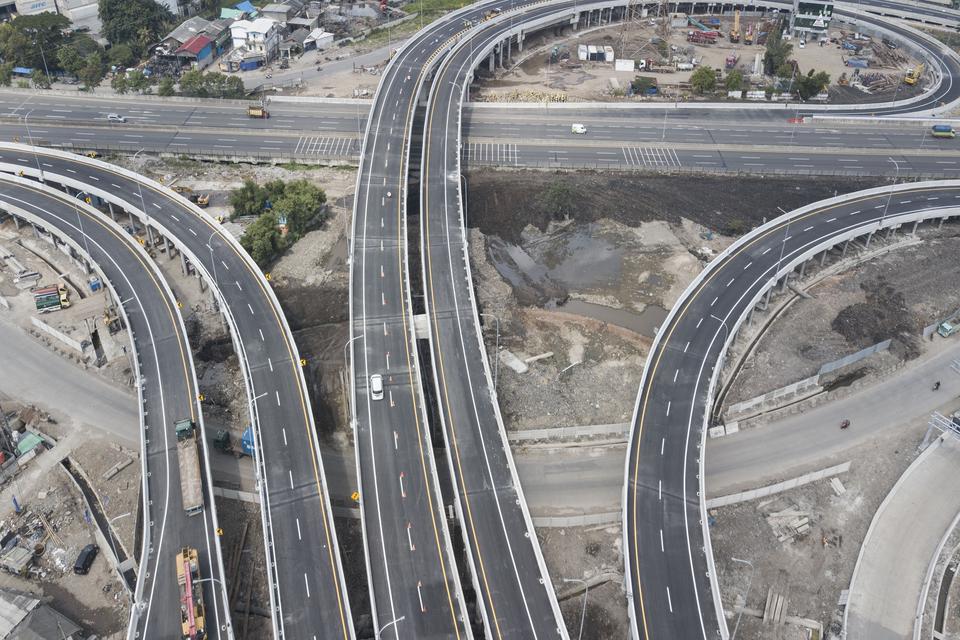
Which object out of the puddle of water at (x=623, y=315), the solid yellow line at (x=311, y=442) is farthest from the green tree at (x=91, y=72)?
the puddle of water at (x=623, y=315)

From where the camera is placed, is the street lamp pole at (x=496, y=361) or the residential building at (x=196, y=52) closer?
the street lamp pole at (x=496, y=361)

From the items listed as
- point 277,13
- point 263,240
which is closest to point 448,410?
point 263,240

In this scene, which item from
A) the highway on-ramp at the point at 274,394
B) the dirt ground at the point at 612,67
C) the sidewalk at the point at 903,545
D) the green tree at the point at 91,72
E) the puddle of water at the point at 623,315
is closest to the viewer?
the highway on-ramp at the point at 274,394

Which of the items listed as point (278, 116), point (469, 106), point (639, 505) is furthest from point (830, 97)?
point (639, 505)

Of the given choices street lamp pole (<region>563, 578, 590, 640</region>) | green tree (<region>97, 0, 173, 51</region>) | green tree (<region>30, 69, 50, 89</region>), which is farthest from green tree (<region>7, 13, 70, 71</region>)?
street lamp pole (<region>563, 578, 590, 640</region>)

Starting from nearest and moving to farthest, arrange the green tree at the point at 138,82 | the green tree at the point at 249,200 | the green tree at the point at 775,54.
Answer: the green tree at the point at 249,200 < the green tree at the point at 138,82 < the green tree at the point at 775,54

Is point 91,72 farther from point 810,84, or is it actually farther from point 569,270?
point 810,84

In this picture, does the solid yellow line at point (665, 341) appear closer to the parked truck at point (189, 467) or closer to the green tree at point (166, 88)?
the parked truck at point (189, 467)
